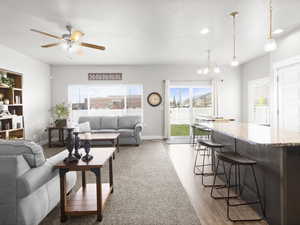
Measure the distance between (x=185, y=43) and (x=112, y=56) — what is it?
236 cm

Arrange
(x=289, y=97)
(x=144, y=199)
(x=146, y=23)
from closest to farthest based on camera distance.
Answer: (x=144, y=199), (x=146, y=23), (x=289, y=97)

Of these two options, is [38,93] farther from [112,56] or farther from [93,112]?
[112,56]

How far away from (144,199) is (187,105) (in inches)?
213

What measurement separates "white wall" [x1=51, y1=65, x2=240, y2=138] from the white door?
2637mm

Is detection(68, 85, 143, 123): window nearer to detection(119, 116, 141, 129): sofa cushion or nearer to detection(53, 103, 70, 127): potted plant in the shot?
detection(53, 103, 70, 127): potted plant

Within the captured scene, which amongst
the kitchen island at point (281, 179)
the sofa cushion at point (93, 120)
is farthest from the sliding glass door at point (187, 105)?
the kitchen island at point (281, 179)

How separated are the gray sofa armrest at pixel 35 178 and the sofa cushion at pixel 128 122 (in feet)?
14.5

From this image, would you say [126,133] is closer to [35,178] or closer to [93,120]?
[93,120]

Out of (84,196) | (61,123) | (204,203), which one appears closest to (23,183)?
(84,196)

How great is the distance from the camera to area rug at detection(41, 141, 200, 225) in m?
2.19

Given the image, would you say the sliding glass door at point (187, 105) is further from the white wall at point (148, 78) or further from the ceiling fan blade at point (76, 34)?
the ceiling fan blade at point (76, 34)

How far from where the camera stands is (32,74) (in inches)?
238

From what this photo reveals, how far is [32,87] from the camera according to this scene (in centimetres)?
605

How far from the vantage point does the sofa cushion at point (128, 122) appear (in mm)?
6680
